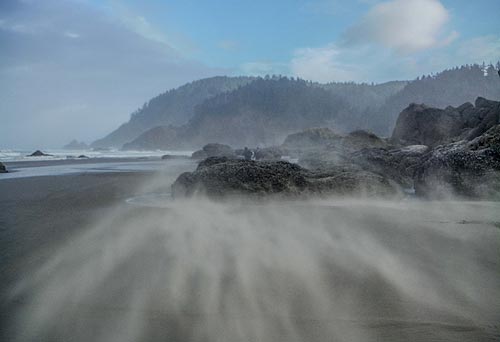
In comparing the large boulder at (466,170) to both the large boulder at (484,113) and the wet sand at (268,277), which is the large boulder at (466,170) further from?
the large boulder at (484,113)

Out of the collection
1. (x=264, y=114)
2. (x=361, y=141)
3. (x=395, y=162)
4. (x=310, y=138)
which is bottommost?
(x=395, y=162)

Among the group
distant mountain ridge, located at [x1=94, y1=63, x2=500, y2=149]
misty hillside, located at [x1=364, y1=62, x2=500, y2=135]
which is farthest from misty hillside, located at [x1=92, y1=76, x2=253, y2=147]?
misty hillside, located at [x1=364, y1=62, x2=500, y2=135]

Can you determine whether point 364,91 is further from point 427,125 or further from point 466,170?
point 466,170

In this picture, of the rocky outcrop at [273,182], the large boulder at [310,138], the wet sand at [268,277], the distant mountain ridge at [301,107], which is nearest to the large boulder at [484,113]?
the rocky outcrop at [273,182]

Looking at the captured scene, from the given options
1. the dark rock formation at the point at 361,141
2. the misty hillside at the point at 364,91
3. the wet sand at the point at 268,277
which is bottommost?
the wet sand at the point at 268,277

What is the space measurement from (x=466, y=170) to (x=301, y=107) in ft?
392

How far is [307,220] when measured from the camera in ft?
17.2

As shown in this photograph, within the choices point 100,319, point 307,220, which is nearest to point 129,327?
point 100,319

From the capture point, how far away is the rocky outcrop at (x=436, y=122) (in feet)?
70.4

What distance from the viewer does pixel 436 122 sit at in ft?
82.2

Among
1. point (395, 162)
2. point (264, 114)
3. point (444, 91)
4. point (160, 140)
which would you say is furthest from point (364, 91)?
point (395, 162)

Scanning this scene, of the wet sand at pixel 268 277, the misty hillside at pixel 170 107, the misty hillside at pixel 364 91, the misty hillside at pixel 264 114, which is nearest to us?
the wet sand at pixel 268 277

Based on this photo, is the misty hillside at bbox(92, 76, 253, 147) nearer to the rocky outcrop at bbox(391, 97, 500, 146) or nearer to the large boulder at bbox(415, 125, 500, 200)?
the rocky outcrop at bbox(391, 97, 500, 146)

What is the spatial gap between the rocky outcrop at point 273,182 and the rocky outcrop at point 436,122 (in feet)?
49.1
